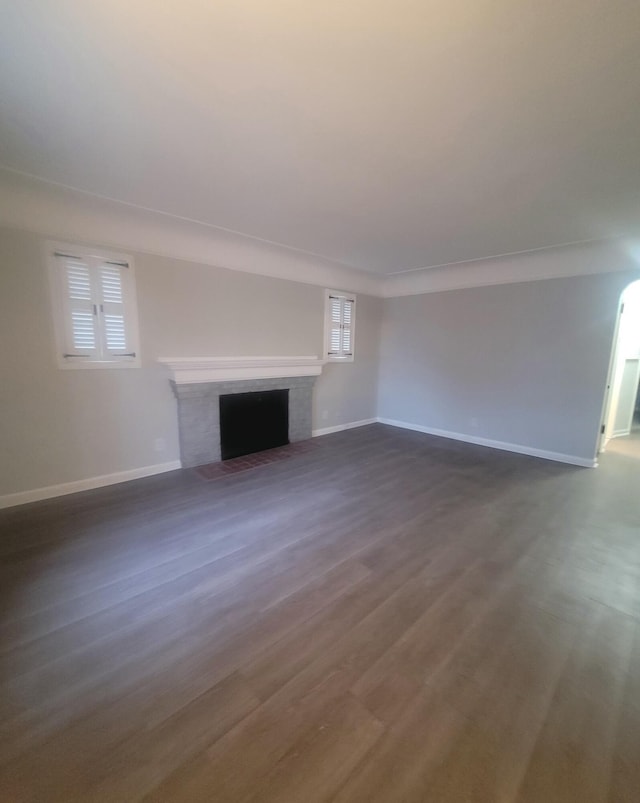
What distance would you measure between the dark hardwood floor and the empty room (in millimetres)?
14

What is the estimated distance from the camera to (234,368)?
13.5ft

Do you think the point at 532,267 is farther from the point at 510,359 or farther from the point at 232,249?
the point at 232,249

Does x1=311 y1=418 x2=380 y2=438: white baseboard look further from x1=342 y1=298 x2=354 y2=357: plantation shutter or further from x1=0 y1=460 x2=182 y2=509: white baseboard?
x1=0 y1=460 x2=182 y2=509: white baseboard

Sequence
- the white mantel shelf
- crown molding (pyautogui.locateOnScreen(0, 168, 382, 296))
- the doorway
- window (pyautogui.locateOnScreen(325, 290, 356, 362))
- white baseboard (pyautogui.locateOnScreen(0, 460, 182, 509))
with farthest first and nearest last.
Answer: window (pyautogui.locateOnScreen(325, 290, 356, 362))
the doorway
the white mantel shelf
white baseboard (pyautogui.locateOnScreen(0, 460, 182, 509))
crown molding (pyautogui.locateOnScreen(0, 168, 382, 296))

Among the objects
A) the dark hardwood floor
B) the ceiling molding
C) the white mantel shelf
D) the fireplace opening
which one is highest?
the ceiling molding

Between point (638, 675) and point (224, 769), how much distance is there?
6.14 ft

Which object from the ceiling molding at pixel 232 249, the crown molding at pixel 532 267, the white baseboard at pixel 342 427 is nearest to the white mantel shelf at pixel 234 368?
the white baseboard at pixel 342 427

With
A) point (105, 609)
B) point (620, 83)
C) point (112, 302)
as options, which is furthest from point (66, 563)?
point (620, 83)

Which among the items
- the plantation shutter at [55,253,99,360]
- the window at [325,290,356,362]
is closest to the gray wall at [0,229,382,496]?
the plantation shutter at [55,253,99,360]

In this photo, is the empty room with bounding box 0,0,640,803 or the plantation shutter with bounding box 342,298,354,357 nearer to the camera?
the empty room with bounding box 0,0,640,803

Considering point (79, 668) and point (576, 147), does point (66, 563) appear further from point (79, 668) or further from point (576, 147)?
point (576, 147)

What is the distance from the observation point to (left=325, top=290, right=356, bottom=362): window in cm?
532

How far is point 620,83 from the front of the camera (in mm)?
1486

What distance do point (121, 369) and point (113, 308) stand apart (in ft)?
2.03
